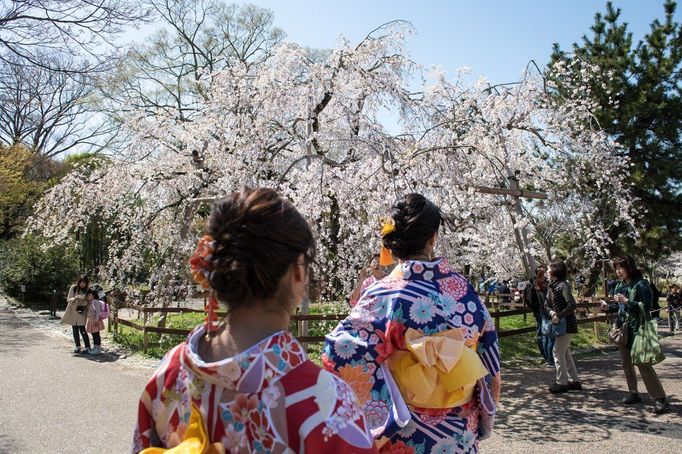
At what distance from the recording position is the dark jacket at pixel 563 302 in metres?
6.58

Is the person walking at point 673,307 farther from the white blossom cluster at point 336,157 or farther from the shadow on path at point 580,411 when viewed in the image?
the shadow on path at point 580,411

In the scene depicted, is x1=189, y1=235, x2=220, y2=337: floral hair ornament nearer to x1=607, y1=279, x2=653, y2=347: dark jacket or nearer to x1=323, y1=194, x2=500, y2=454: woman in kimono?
x1=323, y1=194, x2=500, y2=454: woman in kimono

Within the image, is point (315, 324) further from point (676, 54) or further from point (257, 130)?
point (676, 54)

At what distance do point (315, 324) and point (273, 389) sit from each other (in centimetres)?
1010

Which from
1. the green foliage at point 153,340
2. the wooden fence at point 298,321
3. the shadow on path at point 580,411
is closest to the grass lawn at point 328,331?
the green foliage at point 153,340

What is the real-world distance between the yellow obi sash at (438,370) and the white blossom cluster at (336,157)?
4.23m

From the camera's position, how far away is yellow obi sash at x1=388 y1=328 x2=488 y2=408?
220 cm

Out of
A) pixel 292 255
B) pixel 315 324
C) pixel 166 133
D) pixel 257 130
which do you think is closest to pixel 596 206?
pixel 315 324

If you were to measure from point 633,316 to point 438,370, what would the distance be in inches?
174

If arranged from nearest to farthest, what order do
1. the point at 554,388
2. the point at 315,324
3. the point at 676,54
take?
the point at 554,388
the point at 315,324
the point at 676,54

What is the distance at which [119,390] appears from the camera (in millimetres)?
6926

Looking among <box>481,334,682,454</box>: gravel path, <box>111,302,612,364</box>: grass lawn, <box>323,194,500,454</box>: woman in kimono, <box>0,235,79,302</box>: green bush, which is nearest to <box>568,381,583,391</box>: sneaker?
<box>481,334,682,454</box>: gravel path

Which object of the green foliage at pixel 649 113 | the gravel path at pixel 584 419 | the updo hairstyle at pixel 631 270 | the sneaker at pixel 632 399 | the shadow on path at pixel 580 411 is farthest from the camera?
the green foliage at pixel 649 113

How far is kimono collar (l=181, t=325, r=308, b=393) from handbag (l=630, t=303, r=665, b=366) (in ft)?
17.7
